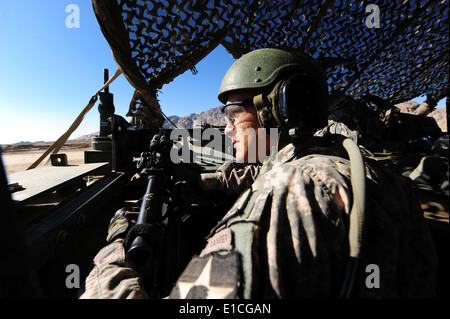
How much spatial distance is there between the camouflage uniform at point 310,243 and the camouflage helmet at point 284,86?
1.08 ft

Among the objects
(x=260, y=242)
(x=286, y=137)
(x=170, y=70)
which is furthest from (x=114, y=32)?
(x=260, y=242)

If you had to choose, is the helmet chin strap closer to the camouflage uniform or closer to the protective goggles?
the protective goggles

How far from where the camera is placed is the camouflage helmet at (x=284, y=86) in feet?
4.03

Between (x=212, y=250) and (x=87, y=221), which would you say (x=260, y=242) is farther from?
(x=87, y=221)

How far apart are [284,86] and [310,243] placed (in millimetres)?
896

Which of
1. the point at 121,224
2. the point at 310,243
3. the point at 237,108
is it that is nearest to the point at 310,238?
the point at 310,243

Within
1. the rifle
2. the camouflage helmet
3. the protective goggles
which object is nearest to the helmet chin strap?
the camouflage helmet

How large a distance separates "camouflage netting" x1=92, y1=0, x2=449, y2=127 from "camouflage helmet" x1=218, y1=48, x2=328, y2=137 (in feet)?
6.80

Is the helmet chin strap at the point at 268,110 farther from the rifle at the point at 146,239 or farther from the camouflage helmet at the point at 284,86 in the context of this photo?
the rifle at the point at 146,239

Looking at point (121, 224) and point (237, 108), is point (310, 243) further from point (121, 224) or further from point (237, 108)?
point (121, 224)

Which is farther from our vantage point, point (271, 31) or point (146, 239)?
point (271, 31)

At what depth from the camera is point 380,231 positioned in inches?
32.6

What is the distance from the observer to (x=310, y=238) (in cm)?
71

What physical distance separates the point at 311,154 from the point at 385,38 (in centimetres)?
493
